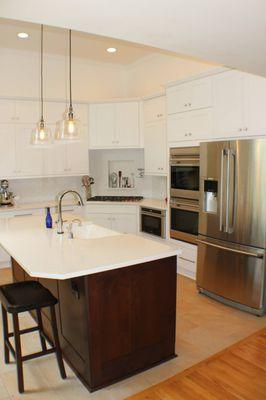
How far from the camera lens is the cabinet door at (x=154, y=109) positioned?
488 cm

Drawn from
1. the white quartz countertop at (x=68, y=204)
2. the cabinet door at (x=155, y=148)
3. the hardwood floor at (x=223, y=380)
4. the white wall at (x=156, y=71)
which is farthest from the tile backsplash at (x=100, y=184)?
the hardwood floor at (x=223, y=380)

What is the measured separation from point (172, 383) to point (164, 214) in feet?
8.36

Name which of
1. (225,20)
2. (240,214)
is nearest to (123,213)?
(240,214)

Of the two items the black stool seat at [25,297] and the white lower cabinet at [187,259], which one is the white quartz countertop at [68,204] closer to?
the white lower cabinet at [187,259]

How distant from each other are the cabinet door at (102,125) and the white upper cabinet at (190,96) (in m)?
1.32

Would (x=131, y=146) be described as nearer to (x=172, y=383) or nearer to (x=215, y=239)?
(x=215, y=239)

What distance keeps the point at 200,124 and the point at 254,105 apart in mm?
750

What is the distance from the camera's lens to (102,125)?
555 centimetres

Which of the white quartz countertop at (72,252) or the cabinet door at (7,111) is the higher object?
the cabinet door at (7,111)

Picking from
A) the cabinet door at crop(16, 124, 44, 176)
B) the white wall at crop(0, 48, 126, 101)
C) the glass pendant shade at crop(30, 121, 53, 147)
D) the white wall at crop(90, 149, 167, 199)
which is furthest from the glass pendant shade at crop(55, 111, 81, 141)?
the white wall at crop(90, 149, 167, 199)

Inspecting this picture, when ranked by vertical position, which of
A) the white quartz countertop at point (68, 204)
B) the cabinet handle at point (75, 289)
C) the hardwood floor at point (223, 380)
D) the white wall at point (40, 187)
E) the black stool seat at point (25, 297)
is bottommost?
the hardwood floor at point (223, 380)

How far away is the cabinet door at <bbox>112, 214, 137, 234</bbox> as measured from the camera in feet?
17.4

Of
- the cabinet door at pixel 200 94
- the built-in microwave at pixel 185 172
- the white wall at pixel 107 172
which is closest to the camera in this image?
the cabinet door at pixel 200 94

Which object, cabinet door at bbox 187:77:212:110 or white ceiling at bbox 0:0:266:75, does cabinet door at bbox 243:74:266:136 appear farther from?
white ceiling at bbox 0:0:266:75
